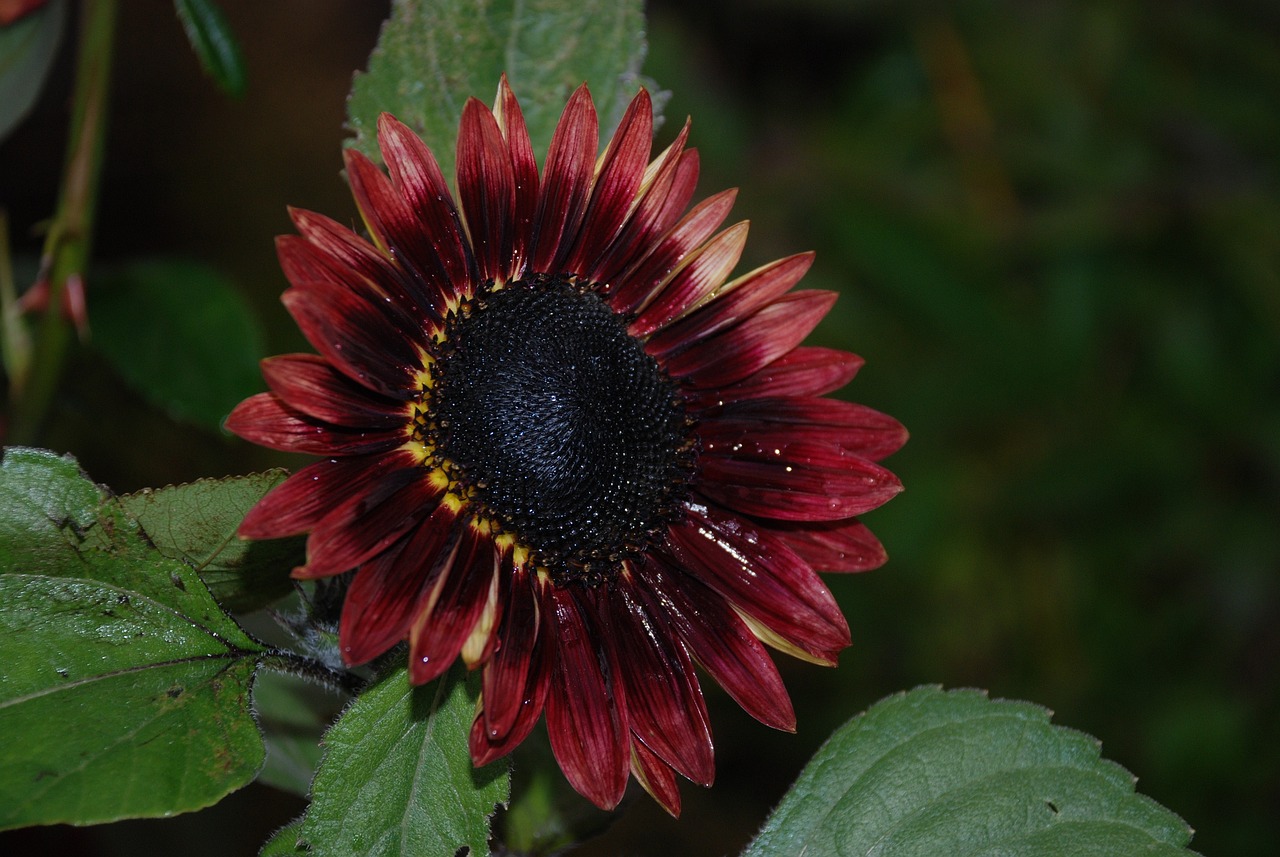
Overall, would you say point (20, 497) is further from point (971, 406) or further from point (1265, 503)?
point (1265, 503)

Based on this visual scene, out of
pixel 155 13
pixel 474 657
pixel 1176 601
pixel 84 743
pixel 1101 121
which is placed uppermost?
pixel 1101 121

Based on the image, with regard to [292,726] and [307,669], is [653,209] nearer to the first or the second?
[307,669]

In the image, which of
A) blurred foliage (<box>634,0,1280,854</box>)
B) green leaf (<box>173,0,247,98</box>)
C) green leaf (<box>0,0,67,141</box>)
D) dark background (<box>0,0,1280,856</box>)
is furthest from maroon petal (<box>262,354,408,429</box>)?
blurred foliage (<box>634,0,1280,854</box>)

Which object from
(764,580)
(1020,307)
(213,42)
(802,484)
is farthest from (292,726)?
(1020,307)

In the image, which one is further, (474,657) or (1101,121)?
(1101,121)

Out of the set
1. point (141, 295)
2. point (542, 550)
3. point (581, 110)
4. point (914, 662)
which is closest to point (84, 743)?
point (542, 550)
